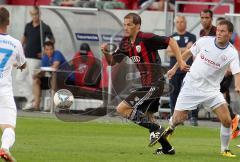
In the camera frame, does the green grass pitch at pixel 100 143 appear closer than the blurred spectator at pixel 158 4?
Yes

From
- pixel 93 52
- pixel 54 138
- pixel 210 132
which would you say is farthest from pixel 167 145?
pixel 93 52

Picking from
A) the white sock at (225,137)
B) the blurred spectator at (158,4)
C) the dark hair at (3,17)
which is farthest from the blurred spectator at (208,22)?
the dark hair at (3,17)

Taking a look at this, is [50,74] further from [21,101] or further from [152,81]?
[152,81]

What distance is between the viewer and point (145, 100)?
15141mm

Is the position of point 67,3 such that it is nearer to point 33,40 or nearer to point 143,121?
point 33,40

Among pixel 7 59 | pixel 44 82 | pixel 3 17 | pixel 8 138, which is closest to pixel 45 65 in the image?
pixel 44 82

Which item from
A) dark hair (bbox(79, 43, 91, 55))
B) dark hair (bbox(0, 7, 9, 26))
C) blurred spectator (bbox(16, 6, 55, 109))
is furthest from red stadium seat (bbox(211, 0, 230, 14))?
dark hair (bbox(0, 7, 9, 26))

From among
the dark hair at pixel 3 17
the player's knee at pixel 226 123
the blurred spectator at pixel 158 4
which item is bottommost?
the player's knee at pixel 226 123

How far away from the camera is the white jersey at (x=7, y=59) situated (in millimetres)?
12688

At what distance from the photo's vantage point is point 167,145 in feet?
48.8

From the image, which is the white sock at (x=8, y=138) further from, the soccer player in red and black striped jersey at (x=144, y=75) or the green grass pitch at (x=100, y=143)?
the soccer player in red and black striped jersey at (x=144, y=75)

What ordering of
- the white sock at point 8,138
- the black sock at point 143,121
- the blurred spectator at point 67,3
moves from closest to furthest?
the white sock at point 8,138, the black sock at point 143,121, the blurred spectator at point 67,3

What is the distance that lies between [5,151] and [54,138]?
18.1 ft

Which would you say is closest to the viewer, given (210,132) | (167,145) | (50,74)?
(167,145)
